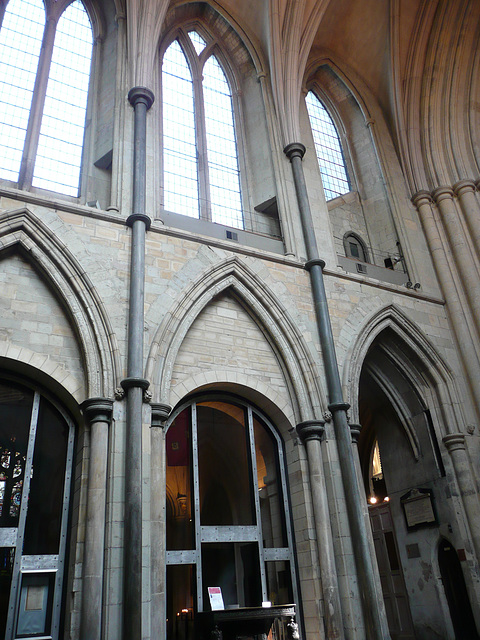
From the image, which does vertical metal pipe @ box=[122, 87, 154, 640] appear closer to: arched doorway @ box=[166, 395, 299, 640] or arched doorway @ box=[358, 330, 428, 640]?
arched doorway @ box=[166, 395, 299, 640]

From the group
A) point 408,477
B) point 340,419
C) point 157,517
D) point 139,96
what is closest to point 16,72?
point 139,96

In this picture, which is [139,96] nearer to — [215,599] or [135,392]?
[135,392]

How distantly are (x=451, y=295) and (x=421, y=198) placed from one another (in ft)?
8.82

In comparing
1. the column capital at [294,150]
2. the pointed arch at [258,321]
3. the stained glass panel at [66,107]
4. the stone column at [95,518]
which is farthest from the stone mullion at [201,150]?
the stone column at [95,518]

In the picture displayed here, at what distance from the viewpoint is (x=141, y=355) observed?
7793 millimetres

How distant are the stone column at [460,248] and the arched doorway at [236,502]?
214 inches

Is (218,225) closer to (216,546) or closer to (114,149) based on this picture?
(114,149)

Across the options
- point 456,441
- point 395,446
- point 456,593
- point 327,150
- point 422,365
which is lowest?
point 456,593

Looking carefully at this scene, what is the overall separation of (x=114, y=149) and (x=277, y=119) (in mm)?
4151

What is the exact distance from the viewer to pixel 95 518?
679 centimetres

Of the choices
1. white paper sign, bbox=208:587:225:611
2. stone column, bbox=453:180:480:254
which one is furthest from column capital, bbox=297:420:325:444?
stone column, bbox=453:180:480:254

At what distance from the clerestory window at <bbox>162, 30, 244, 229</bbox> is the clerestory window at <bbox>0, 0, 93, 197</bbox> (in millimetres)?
1748

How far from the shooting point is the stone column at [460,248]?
12.0 metres

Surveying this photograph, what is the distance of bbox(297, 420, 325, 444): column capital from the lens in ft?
29.3
